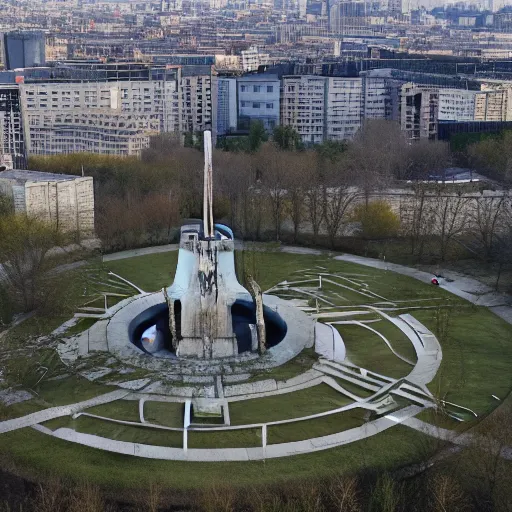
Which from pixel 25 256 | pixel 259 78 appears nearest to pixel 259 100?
pixel 259 78

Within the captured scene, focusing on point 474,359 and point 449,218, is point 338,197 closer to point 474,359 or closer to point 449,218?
point 449,218

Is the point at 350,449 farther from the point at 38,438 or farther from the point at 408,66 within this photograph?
the point at 408,66

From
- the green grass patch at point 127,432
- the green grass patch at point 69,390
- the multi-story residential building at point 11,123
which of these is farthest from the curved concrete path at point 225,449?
the multi-story residential building at point 11,123

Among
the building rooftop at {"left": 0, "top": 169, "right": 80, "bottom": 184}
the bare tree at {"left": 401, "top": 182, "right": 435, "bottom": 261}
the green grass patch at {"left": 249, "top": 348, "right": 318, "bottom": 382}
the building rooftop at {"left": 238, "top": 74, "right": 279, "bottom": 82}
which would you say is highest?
the building rooftop at {"left": 238, "top": 74, "right": 279, "bottom": 82}

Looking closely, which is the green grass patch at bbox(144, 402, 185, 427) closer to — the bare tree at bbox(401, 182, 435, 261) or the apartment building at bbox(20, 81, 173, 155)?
the bare tree at bbox(401, 182, 435, 261)

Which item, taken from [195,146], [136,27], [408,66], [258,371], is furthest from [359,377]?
[136,27]

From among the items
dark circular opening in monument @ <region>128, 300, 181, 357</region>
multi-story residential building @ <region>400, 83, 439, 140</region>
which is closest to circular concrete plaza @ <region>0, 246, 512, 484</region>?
dark circular opening in monument @ <region>128, 300, 181, 357</region>
